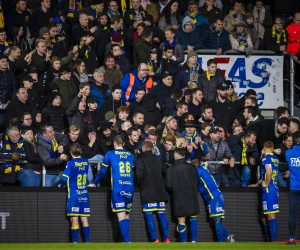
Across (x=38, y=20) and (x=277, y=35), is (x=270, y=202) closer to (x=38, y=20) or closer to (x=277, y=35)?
(x=277, y=35)

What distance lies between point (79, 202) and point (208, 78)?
4882mm

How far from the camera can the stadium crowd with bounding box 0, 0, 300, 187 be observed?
1897 cm

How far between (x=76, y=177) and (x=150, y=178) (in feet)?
4.54

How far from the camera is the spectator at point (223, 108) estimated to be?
68.0 ft

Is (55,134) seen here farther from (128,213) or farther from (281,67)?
(281,67)

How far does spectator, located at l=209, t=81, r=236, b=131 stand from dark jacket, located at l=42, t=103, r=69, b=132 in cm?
328

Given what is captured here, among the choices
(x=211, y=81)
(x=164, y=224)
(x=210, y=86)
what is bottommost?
(x=164, y=224)

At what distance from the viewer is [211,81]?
2148 centimetres

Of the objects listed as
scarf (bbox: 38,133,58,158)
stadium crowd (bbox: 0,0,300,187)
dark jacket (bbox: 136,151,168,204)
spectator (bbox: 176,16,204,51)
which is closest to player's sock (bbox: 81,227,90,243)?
stadium crowd (bbox: 0,0,300,187)

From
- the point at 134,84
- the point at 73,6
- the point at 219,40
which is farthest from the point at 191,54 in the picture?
the point at 73,6

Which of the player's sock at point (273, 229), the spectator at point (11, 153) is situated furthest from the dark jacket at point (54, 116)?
the player's sock at point (273, 229)

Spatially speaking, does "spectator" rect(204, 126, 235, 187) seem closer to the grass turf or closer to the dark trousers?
the dark trousers

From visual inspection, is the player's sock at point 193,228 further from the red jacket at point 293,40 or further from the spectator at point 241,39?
the red jacket at point 293,40

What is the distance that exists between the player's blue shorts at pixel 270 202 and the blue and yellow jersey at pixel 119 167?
8.44 ft
